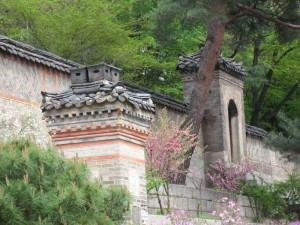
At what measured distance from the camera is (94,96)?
13.7 metres

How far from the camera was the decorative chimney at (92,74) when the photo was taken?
14289mm

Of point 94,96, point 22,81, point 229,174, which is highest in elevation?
point 22,81

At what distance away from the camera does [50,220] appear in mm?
10055

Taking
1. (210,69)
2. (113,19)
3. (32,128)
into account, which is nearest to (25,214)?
(32,128)

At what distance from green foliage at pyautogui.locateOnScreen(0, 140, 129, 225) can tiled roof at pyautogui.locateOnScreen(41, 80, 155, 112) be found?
2.49 metres

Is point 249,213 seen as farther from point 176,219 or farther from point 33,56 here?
point 33,56

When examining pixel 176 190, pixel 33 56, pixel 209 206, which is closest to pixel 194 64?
pixel 209 206

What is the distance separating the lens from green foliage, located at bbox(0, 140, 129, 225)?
10023 millimetres

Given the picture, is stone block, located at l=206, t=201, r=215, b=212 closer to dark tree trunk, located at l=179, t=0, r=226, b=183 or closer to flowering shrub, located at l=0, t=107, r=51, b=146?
dark tree trunk, located at l=179, t=0, r=226, b=183

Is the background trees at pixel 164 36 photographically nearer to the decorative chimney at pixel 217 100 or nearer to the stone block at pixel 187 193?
the decorative chimney at pixel 217 100

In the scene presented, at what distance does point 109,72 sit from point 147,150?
5.02 m

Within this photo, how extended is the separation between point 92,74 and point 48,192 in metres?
4.47

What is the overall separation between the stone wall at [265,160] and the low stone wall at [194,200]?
269 inches

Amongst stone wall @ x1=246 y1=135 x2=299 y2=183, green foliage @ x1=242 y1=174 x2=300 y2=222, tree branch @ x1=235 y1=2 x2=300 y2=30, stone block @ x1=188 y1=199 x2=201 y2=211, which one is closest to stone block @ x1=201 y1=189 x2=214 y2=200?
stone block @ x1=188 y1=199 x2=201 y2=211
